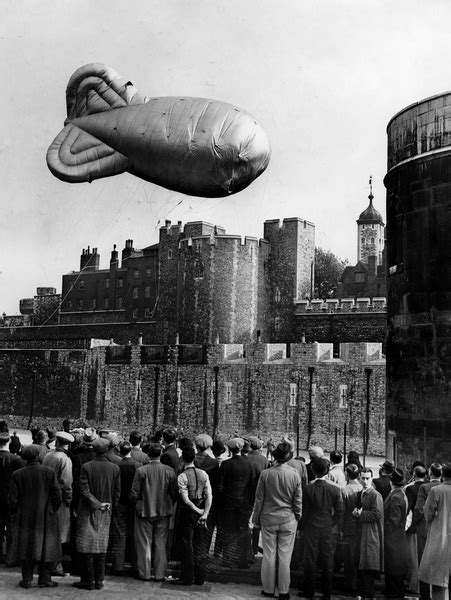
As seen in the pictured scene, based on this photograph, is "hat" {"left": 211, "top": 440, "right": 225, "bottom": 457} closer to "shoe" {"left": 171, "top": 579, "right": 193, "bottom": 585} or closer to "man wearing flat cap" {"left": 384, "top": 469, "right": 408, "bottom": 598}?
"shoe" {"left": 171, "top": 579, "right": 193, "bottom": 585}

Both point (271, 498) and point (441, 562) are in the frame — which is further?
point (271, 498)

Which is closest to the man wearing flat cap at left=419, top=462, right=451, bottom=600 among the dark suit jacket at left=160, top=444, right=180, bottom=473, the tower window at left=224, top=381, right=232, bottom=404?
the dark suit jacket at left=160, top=444, right=180, bottom=473

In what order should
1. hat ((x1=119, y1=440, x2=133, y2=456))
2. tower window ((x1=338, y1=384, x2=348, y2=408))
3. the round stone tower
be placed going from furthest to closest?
tower window ((x1=338, y1=384, x2=348, y2=408)) → the round stone tower → hat ((x1=119, y1=440, x2=133, y2=456))

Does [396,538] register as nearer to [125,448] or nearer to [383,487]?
[383,487]

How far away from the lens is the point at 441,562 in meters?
6.34

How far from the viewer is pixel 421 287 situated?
43.3ft

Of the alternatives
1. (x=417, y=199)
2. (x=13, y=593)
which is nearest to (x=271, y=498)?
(x=13, y=593)

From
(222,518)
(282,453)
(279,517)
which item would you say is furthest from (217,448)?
(279,517)

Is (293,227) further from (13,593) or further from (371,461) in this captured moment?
(13,593)

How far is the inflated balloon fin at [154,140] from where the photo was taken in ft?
28.8

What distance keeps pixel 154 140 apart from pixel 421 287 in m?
6.43

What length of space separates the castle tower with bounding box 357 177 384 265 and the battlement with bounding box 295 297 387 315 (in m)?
27.9

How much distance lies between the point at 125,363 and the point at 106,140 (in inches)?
1194

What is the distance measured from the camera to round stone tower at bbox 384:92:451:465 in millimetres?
12711
